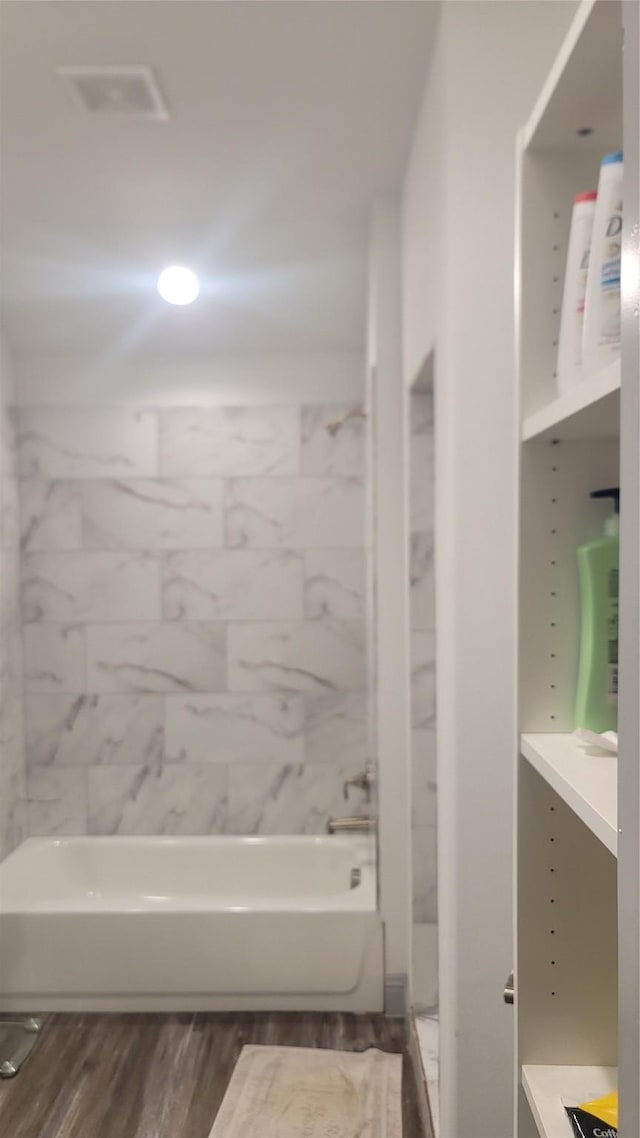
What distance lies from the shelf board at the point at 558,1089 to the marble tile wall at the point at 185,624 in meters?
2.73

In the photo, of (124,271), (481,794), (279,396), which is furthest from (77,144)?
(481,794)

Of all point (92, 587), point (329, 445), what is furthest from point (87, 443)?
point (329, 445)

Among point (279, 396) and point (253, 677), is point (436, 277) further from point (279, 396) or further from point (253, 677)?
point (253, 677)

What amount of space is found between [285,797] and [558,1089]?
284cm

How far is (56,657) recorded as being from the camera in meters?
3.80

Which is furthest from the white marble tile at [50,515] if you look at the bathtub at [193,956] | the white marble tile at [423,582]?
the white marble tile at [423,582]

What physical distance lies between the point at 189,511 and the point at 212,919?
1.64 meters

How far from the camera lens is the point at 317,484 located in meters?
3.78

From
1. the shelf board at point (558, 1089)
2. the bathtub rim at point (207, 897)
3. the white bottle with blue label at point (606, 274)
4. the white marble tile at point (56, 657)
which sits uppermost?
the white bottle with blue label at point (606, 274)

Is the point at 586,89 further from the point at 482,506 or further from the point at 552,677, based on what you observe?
the point at 482,506

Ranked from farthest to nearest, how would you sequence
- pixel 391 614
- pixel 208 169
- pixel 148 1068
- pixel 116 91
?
pixel 391 614 → pixel 148 1068 → pixel 208 169 → pixel 116 91

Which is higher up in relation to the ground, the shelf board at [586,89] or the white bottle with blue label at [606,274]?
the shelf board at [586,89]

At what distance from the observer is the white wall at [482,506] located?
1688mm

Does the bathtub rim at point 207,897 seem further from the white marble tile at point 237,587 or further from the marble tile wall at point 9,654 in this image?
the white marble tile at point 237,587
